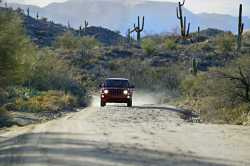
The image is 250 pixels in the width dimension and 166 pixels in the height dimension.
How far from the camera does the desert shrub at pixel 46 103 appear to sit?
123ft

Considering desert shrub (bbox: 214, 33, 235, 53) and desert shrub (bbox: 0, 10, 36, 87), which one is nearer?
desert shrub (bbox: 0, 10, 36, 87)

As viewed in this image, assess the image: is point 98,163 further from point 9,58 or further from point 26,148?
point 9,58

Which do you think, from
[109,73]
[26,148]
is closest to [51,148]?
[26,148]

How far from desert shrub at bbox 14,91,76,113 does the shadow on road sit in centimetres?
1715

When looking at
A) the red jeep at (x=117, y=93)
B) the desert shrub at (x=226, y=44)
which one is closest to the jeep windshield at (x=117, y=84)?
the red jeep at (x=117, y=93)

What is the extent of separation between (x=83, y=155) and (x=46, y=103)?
24.4 metres

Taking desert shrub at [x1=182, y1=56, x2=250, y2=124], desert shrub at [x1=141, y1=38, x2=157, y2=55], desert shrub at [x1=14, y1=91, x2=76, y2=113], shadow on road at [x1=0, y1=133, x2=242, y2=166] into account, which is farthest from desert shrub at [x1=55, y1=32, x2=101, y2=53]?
shadow on road at [x1=0, y1=133, x2=242, y2=166]

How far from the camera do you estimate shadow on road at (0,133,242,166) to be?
1524cm

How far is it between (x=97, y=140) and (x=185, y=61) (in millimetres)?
62094

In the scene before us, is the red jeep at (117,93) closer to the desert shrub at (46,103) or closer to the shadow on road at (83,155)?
the desert shrub at (46,103)

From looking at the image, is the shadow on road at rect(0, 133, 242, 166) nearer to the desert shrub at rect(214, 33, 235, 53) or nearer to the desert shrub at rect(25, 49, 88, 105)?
the desert shrub at rect(25, 49, 88, 105)

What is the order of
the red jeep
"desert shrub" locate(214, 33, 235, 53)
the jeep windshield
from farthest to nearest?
"desert shrub" locate(214, 33, 235, 53)
the jeep windshield
the red jeep

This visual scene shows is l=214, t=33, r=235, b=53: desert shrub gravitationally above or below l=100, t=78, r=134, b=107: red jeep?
above

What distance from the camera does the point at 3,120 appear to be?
100 ft
